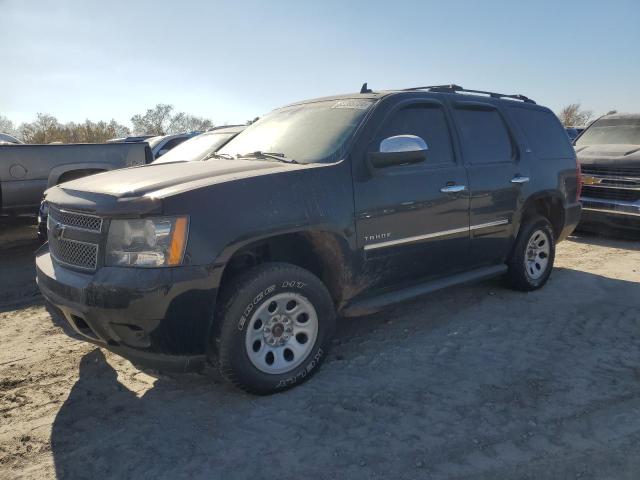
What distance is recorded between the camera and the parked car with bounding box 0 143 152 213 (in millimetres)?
7039

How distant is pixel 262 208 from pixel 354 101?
1462 millimetres

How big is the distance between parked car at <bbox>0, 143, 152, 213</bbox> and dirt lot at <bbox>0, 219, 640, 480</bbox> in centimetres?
309

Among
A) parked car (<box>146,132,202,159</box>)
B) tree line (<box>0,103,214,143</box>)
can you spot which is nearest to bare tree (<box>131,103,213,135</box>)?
tree line (<box>0,103,214,143</box>)

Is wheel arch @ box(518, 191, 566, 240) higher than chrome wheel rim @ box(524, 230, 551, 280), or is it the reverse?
wheel arch @ box(518, 191, 566, 240)

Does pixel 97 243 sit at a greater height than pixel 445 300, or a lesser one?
greater

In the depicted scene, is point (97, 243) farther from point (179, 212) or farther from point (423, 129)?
point (423, 129)

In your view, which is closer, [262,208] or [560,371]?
[262,208]

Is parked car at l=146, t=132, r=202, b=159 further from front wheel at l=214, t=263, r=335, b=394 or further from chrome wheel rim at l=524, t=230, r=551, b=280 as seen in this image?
front wheel at l=214, t=263, r=335, b=394

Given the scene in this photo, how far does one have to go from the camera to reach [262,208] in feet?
10.1

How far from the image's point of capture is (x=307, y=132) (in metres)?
3.95

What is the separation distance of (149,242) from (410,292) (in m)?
2.04

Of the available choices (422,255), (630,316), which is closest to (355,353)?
(422,255)

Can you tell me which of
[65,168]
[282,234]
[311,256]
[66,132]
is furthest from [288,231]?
[66,132]

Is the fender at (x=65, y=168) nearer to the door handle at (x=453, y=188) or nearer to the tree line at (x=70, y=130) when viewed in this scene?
the door handle at (x=453, y=188)
